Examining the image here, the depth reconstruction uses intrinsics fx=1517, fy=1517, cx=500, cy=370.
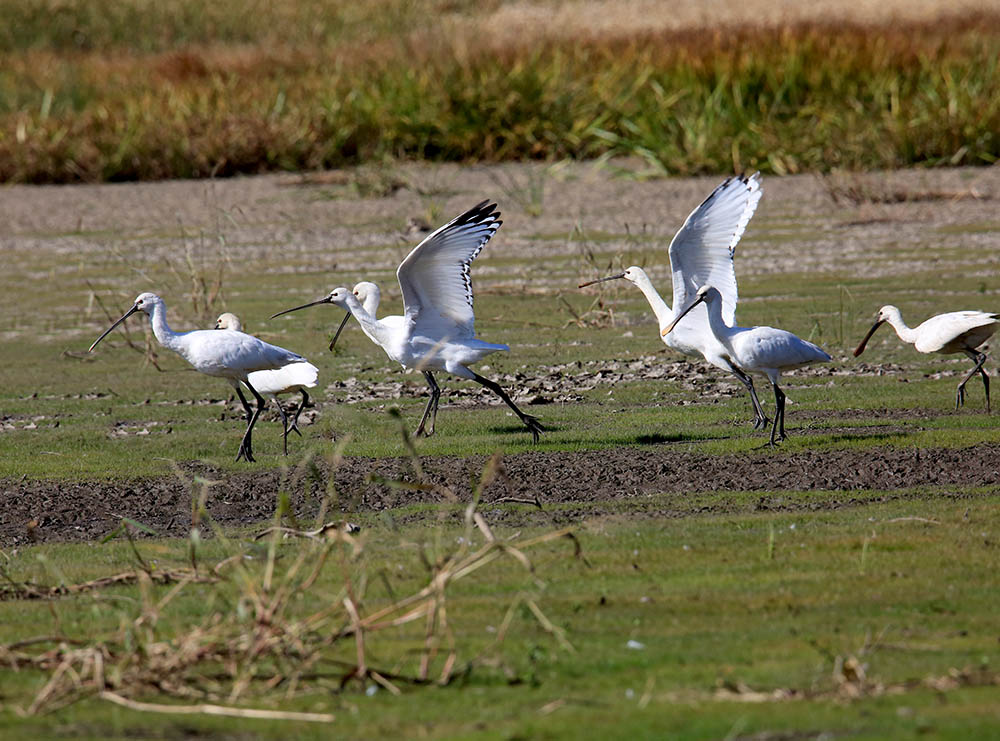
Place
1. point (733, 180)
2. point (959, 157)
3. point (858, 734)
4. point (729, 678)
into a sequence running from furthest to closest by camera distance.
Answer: point (959, 157) < point (733, 180) < point (729, 678) < point (858, 734)

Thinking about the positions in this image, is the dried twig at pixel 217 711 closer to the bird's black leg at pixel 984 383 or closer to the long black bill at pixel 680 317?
the long black bill at pixel 680 317

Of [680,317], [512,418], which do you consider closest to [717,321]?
[680,317]

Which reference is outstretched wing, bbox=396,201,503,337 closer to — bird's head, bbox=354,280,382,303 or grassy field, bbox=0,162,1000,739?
bird's head, bbox=354,280,382,303

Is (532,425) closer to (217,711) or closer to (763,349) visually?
(763,349)

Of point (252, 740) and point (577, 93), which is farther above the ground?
point (252, 740)

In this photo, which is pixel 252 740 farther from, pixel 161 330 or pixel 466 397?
pixel 466 397

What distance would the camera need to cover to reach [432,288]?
1061 cm

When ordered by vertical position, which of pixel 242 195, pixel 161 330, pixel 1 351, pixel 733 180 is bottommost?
pixel 242 195

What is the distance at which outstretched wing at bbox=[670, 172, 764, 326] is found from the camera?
10133 mm

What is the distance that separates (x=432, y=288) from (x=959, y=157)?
11967 millimetres

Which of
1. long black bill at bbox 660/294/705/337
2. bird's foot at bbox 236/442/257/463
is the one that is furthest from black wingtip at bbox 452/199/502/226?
bird's foot at bbox 236/442/257/463

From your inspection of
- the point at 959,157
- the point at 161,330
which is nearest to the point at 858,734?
the point at 161,330

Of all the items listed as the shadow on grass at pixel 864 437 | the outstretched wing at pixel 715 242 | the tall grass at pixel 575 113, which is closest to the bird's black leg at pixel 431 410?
the outstretched wing at pixel 715 242

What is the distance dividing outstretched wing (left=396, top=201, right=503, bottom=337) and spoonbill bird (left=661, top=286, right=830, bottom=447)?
1544 millimetres
